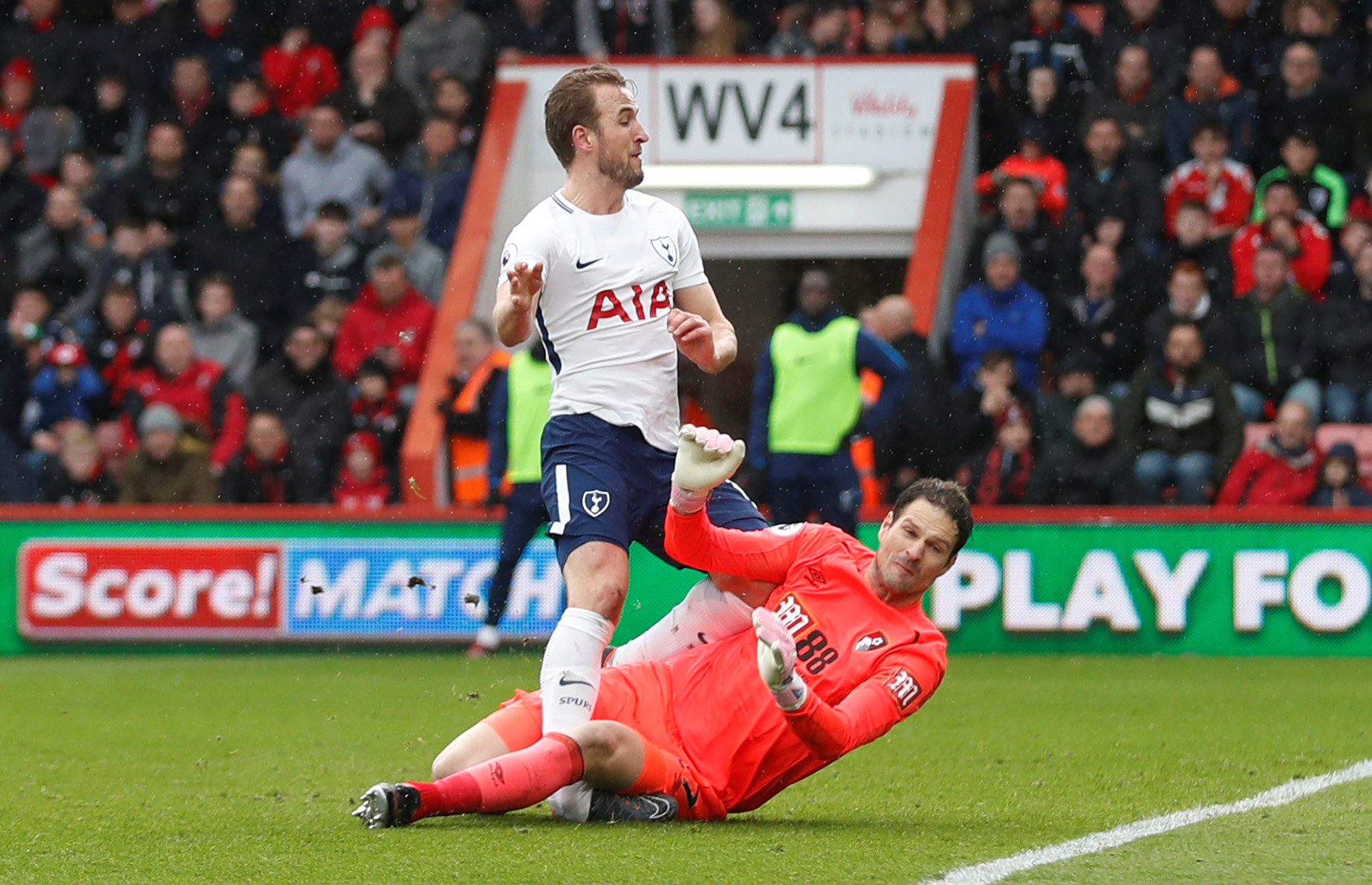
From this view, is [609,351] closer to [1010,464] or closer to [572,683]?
[572,683]

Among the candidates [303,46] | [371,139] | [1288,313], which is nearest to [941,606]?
[1288,313]

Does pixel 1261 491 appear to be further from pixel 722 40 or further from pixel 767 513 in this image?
pixel 722 40

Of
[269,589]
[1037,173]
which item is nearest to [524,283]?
[269,589]

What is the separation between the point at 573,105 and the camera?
562 cm

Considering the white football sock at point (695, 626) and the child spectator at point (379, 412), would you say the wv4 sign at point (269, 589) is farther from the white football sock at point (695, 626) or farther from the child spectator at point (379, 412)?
the white football sock at point (695, 626)

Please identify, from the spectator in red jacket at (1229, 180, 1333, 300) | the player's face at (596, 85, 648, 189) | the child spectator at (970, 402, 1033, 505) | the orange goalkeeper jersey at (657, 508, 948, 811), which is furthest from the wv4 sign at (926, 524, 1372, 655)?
the orange goalkeeper jersey at (657, 508, 948, 811)

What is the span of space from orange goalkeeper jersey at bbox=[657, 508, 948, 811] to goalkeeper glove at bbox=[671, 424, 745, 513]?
0.13 meters

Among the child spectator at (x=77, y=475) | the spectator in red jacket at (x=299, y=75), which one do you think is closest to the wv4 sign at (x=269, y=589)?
the child spectator at (x=77, y=475)

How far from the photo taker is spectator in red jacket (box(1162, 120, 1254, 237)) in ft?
41.2

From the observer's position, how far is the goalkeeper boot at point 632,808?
507cm

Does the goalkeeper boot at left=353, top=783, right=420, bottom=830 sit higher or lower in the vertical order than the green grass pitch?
higher

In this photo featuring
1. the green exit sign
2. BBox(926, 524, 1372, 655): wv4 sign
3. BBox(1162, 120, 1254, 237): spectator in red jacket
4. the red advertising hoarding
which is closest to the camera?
BBox(926, 524, 1372, 655): wv4 sign

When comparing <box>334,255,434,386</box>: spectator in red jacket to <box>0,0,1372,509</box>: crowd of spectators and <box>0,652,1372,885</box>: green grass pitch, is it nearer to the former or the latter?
<box>0,0,1372,509</box>: crowd of spectators

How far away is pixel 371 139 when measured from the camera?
48.0 ft
